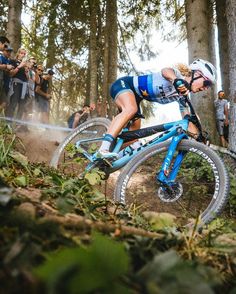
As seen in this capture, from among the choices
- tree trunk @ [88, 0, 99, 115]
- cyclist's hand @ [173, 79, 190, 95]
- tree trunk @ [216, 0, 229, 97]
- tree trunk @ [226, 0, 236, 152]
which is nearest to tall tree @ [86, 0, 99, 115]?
tree trunk @ [88, 0, 99, 115]

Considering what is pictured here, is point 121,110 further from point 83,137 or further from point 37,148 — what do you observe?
point 37,148

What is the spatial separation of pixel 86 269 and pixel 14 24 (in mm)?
10296

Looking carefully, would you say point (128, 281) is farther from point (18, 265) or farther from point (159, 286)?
point (18, 265)

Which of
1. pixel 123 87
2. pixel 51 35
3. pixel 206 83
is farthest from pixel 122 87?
pixel 51 35

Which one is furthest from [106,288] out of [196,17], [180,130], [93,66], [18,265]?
[93,66]

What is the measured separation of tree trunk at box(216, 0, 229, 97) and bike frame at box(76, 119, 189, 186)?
7.22 meters

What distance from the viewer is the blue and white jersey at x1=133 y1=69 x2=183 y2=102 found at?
12.8 ft

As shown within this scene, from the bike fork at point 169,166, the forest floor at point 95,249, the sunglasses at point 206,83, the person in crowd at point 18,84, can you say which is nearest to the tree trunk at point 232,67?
the sunglasses at point 206,83

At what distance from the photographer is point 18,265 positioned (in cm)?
74

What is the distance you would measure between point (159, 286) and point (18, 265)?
0.32m

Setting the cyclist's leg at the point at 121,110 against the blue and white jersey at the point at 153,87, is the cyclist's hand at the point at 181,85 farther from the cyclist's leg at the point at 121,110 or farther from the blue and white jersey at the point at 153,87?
the cyclist's leg at the point at 121,110

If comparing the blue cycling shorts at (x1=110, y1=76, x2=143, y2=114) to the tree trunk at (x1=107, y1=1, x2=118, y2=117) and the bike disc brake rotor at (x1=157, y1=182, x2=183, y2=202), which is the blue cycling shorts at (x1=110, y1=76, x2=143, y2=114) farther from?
the tree trunk at (x1=107, y1=1, x2=118, y2=117)

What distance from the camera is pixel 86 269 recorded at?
0.65 m

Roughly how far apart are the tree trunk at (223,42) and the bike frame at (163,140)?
7.22 m
